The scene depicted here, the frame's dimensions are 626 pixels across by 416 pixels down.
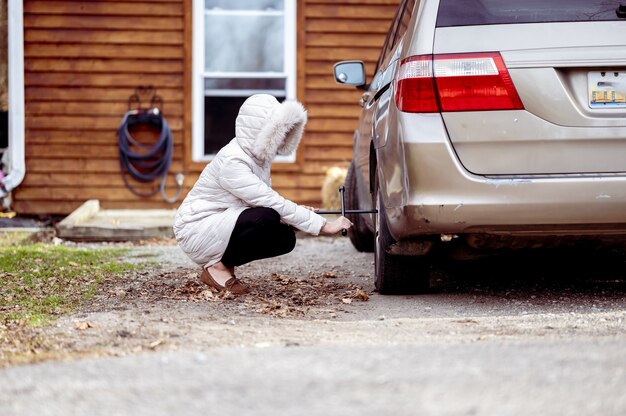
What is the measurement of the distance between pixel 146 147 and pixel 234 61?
4.70 feet

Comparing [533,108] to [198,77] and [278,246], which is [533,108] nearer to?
[278,246]

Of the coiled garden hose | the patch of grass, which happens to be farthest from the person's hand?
the coiled garden hose

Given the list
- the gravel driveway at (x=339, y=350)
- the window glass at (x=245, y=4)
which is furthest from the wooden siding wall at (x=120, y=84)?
the gravel driveway at (x=339, y=350)

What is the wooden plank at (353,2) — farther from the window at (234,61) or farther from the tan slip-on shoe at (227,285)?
the tan slip-on shoe at (227,285)

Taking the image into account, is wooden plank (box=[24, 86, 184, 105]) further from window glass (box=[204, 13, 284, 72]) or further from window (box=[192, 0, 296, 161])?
window glass (box=[204, 13, 284, 72])

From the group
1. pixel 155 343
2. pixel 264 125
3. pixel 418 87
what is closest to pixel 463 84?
pixel 418 87

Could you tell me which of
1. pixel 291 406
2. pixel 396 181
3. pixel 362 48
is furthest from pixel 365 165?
pixel 362 48

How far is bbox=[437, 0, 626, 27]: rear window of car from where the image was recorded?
5.01 meters

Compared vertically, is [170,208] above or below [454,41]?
below

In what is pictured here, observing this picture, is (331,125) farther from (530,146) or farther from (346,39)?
(530,146)

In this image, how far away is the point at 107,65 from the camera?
11945mm

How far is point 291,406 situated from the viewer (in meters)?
3.04

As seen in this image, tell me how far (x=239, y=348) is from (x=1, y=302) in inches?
96.2

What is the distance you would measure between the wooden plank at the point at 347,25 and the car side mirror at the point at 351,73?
5368 mm
